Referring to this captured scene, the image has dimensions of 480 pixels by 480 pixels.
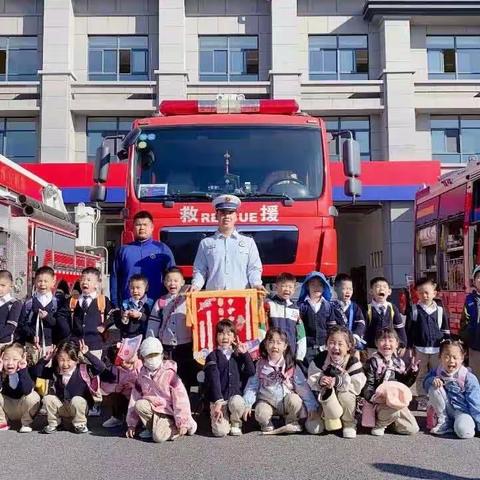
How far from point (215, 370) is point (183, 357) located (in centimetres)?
68

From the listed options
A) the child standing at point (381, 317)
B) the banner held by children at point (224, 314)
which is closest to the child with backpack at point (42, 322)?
the banner held by children at point (224, 314)

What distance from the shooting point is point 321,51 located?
905 inches

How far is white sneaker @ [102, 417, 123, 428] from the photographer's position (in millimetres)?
5961

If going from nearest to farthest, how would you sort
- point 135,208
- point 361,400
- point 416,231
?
1. point 361,400
2. point 135,208
3. point 416,231

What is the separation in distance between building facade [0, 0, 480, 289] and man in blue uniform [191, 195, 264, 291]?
51.0ft

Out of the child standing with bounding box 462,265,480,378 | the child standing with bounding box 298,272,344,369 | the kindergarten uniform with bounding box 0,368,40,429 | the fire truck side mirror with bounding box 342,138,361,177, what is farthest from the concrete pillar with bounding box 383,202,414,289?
the kindergarten uniform with bounding box 0,368,40,429

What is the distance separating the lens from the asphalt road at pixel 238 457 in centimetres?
451

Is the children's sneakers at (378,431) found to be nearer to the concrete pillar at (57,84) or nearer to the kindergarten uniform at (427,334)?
the kindergarten uniform at (427,334)

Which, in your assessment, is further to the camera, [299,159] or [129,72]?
[129,72]

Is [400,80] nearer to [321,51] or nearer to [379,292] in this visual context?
[321,51]

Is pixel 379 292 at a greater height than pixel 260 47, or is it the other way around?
pixel 260 47

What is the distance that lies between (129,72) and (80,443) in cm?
1911

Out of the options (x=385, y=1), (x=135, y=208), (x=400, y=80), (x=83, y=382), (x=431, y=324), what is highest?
(x=385, y=1)

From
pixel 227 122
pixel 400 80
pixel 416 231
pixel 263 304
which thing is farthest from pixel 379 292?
pixel 400 80
